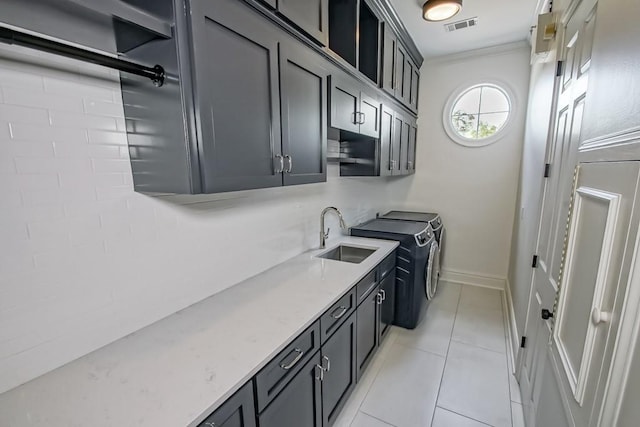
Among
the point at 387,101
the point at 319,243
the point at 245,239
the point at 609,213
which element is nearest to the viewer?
the point at 609,213

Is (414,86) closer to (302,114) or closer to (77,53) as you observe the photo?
(302,114)

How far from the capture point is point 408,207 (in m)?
4.02

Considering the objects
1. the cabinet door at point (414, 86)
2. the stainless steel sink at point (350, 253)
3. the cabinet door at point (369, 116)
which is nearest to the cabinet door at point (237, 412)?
the stainless steel sink at point (350, 253)

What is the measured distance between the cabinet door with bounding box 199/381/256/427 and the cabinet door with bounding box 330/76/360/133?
56.5 inches

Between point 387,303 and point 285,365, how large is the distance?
1572 millimetres

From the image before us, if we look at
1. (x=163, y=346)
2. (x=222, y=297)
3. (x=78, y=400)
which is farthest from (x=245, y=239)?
(x=78, y=400)

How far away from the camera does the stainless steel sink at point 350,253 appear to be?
8.11ft

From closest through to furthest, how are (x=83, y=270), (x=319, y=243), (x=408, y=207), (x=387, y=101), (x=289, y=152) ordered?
(x=83, y=270) → (x=289, y=152) → (x=319, y=243) → (x=387, y=101) → (x=408, y=207)

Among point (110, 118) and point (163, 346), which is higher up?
point (110, 118)

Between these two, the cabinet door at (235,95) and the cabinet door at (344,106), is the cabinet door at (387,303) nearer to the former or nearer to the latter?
the cabinet door at (344,106)

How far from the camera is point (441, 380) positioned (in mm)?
2111

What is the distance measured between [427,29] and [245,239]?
264 centimetres

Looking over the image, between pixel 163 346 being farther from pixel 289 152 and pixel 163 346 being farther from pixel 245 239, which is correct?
pixel 289 152

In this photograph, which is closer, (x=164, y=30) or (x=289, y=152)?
(x=164, y=30)
